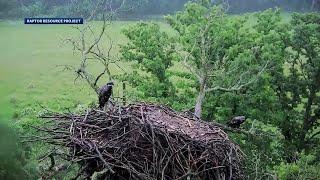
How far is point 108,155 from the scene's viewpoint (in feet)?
22.5

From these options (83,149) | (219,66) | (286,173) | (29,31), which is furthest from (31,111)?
(83,149)

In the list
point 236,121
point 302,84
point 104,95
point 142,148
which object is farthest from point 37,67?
point 142,148

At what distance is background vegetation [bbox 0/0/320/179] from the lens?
1650cm

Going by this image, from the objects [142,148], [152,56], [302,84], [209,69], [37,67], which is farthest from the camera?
[37,67]

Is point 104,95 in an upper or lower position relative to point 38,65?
upper

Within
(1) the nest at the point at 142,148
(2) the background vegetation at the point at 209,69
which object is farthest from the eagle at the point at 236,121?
(2) the background vegetation at the point at 209,69

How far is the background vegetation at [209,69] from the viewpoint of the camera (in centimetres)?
1650

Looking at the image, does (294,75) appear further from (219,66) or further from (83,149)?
(83,149)

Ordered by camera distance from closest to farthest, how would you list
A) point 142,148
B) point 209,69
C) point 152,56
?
point 142,148 → point 209,69 → point 152,56

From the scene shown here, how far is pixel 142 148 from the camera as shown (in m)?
7.04

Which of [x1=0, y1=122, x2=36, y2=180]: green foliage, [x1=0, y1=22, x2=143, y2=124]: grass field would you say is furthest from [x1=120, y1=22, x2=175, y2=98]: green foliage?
[x1=0, y1=122, x2=36, y2=180]: green foliage

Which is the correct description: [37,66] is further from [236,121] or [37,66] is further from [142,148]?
[142,148]

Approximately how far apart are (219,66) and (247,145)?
250 centimetres

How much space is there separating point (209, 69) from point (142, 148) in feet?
25.9
